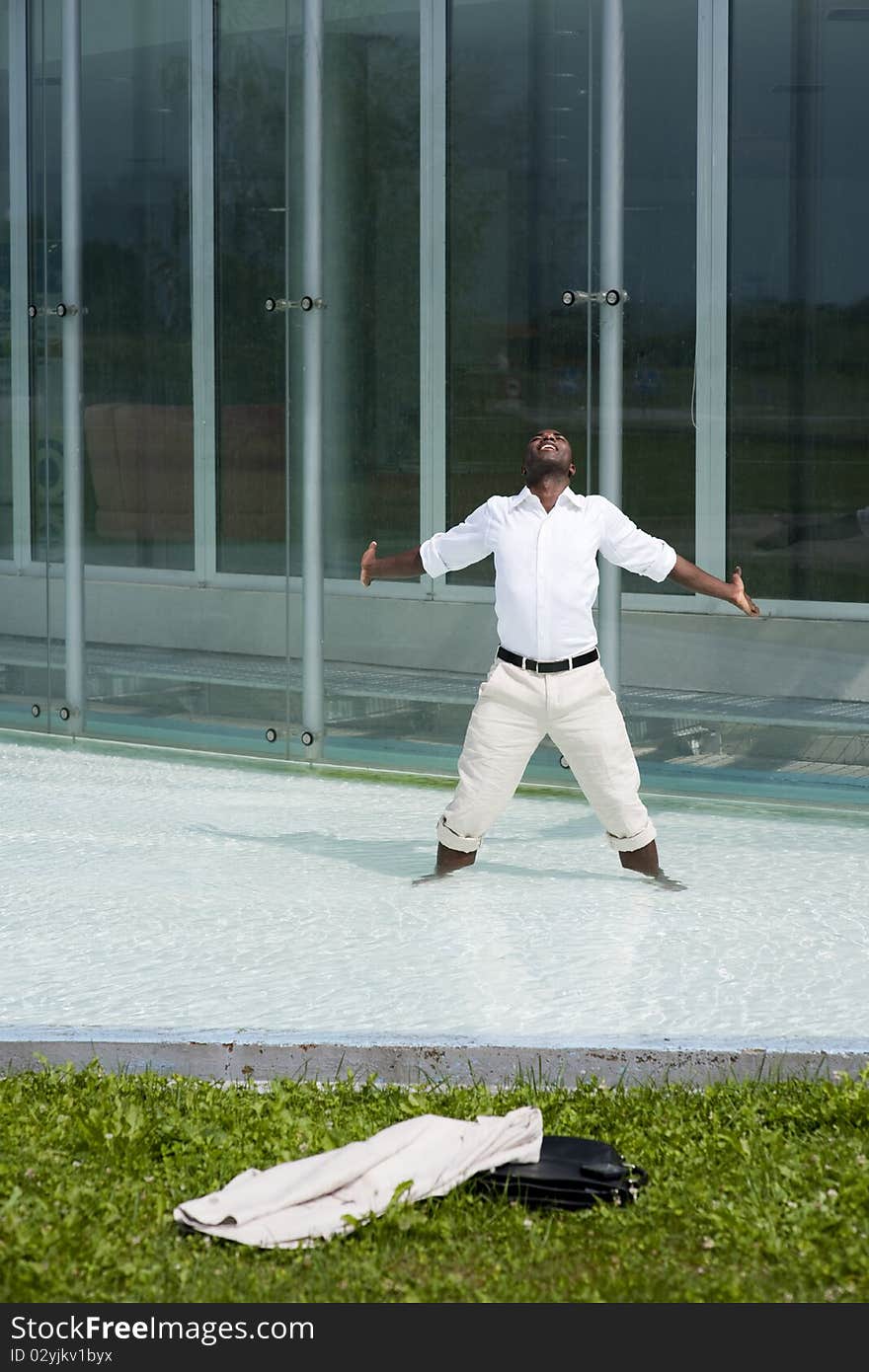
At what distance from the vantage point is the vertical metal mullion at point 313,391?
32.8 ft

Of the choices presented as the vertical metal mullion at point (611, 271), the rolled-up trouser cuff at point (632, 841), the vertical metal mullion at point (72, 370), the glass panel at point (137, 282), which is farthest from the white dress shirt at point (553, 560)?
the vertical metal mullion at point (72, 370)

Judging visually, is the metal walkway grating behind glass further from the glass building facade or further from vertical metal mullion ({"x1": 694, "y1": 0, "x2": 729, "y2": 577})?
vertical metal mullion ({"x1": 694, "y1": 0, "x2": 729, "y2": 577})

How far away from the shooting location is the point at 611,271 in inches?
364

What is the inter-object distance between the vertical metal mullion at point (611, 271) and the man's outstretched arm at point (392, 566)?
1.98 m

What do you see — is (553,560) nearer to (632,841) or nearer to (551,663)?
(551,663)

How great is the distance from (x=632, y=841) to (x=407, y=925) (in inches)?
38.3

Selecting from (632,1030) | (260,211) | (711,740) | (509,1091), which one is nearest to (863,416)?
(711,740)

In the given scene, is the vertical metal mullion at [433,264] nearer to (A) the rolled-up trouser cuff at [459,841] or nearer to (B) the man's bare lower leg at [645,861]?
(A) the rolled-up trouser cuff at [459,841]

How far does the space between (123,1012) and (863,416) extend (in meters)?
5.04

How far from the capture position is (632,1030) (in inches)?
215

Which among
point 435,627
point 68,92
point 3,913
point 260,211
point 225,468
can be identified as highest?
point 68,92

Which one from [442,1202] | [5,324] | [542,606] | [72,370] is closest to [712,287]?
Answer: [542,606]
